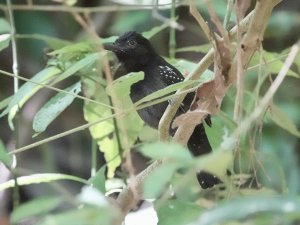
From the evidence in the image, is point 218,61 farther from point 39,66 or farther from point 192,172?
point 39,66

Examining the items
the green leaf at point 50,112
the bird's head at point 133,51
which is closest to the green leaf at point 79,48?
the green leaf at point 50,112

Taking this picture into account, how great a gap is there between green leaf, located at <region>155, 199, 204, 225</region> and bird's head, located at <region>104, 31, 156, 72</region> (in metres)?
1.44

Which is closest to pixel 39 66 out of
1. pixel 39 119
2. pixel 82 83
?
pixel 82 83

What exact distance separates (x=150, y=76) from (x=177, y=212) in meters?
1.45

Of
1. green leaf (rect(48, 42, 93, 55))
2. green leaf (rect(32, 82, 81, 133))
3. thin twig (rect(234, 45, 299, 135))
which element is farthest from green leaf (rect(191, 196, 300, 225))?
green leaf (rect(48, 42, 93, 55))

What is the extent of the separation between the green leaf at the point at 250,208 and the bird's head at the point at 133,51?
5.65 ft

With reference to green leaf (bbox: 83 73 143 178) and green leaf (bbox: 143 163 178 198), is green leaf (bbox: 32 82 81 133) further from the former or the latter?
green leaf (bbox: 143 163 178 198)

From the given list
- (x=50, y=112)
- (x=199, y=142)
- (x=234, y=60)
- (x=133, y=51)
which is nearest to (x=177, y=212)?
(x=234, y=60)

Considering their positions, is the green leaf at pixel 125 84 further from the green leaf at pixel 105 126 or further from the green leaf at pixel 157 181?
the green leaf at pixel 157 181

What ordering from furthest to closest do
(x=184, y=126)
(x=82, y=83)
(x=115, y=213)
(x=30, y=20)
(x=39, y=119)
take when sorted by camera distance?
(x=30, y=20)
(x=82, y=83)
(x=39, y=119)
(x=184, y=126)
(x=115, y=213)

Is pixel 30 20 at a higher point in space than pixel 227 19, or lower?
higher

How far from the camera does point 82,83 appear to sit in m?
2.07

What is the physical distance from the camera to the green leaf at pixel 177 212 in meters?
1.02

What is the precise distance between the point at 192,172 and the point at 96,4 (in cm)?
327
